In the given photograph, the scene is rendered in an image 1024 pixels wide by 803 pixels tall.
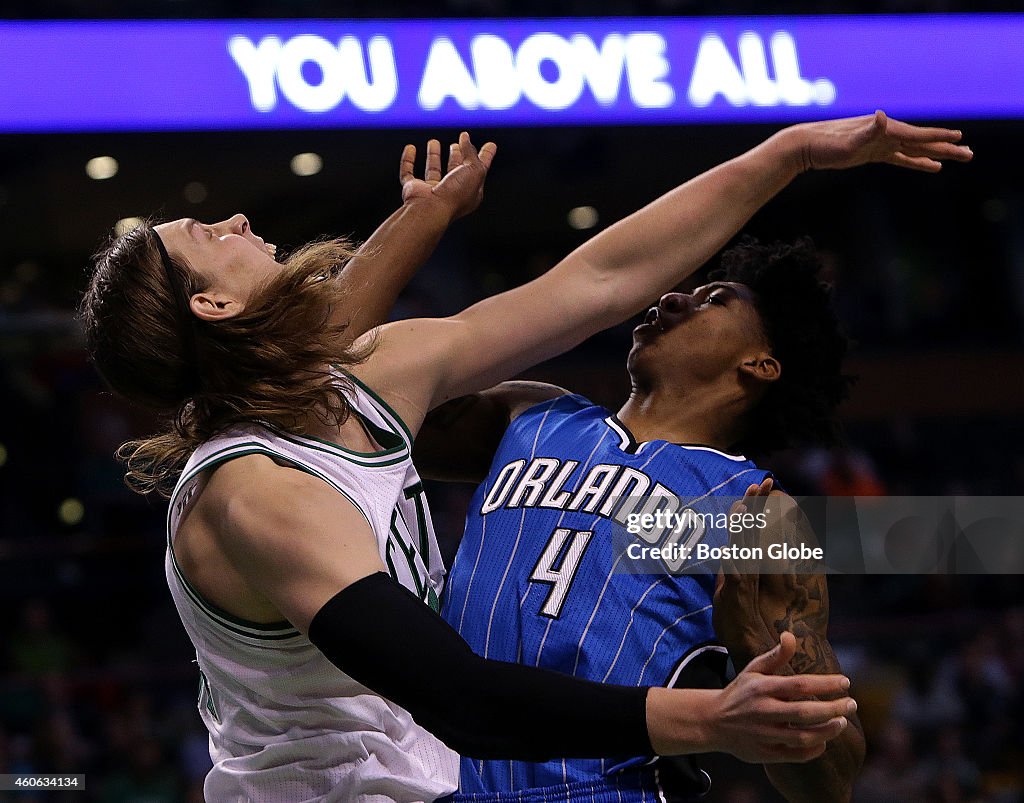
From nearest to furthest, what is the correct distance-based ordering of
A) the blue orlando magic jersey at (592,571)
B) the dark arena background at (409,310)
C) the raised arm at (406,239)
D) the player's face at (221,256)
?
the player's face at (221,256)
the blue orlando magic jersey at (592,571)
the raised arm at (406,239)
the dark arena background at (409,310)

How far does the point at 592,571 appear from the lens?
1457mm

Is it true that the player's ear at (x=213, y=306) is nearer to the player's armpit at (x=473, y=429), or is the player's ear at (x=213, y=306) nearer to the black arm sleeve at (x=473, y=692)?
the black arm sleeve at (x=473, y=692)

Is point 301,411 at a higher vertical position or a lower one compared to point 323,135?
lower

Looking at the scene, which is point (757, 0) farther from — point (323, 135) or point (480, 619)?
point (480, 619)

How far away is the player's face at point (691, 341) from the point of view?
5.41 feet

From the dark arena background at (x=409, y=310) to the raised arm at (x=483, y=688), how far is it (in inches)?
63.4

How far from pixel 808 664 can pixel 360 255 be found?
73 centimetres

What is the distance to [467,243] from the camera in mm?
4621

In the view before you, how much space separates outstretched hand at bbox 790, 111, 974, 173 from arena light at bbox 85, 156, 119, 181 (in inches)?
89.1

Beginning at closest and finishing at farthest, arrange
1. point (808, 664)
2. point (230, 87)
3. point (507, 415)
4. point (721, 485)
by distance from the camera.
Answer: point (808, 664), point (721, 485), point (507, 415), point (230, 87)

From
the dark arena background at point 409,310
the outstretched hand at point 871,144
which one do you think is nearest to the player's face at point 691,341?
the outstretched hand at point 871,144

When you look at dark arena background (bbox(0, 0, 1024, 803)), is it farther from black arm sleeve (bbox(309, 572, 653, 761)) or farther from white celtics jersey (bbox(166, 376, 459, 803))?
black arm sleeve (bbox(309, 572, 653, 761))

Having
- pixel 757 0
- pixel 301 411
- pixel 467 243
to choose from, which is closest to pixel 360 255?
pixel 301 411

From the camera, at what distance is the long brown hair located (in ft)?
3.81
